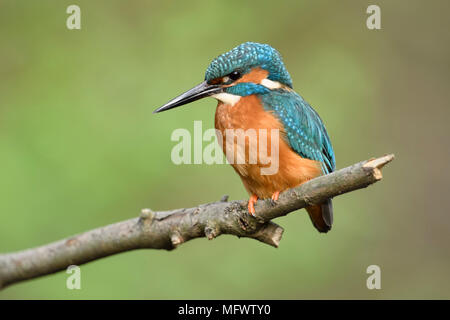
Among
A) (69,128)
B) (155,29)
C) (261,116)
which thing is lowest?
(261,116)

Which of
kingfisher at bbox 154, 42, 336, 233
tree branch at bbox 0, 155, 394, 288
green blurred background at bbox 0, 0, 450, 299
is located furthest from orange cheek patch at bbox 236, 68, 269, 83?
green blurred background at bbox 0, 0, 450, 299

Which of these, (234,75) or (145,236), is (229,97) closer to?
(234,75)

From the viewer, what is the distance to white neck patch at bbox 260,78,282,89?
2879mm

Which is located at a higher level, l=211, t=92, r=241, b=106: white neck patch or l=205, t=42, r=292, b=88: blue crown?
l=205, t=42, r=292, b=88: blue crown

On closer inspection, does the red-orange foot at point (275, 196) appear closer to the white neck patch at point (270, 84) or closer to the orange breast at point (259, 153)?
the orange breast at point (259, 153)

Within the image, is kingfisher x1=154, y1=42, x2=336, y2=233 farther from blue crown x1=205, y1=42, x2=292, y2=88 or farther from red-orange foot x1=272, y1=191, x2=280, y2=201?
red-orange foot x1=272, y1=191, x2=280, y2=201

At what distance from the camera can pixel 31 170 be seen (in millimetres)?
4090

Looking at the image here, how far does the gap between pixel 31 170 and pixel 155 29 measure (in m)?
1.60

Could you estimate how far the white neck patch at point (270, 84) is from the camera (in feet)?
9.45

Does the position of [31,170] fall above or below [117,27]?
below

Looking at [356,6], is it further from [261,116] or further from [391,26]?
[261,116]

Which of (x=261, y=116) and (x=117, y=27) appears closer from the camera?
(x=261, y=116)

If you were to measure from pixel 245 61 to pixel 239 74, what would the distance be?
66 mm

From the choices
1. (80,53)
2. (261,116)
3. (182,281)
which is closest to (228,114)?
(261,116)
